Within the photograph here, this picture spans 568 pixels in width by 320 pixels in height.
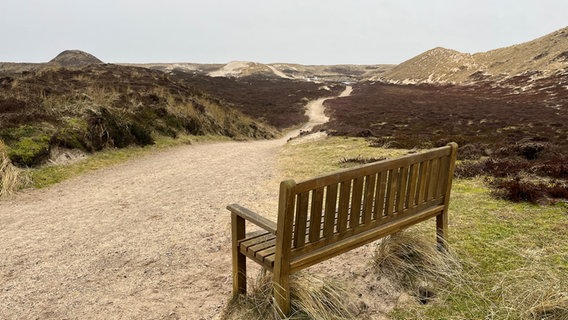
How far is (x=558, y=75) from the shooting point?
50375 mm

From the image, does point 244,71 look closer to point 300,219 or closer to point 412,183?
point 412,183

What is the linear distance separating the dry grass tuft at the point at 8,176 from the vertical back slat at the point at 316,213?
28.6 ft

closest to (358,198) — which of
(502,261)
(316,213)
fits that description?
(316,213)

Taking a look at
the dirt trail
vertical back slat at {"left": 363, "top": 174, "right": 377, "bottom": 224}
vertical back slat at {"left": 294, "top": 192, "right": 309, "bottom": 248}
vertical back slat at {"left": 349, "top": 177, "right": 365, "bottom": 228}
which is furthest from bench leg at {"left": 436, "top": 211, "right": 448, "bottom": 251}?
the dirt trail

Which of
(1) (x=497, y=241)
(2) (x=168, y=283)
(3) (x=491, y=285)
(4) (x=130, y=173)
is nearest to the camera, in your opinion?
(3) (x=491, y=285)

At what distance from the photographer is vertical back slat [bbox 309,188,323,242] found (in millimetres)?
3430

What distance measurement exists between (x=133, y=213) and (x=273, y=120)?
27.6 meters

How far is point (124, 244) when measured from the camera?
6.40 m

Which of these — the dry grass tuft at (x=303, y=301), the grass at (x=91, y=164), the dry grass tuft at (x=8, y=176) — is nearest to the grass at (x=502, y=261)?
the dry grass tuft at (x=303, y=301)

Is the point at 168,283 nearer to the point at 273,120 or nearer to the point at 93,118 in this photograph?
the point at 93,118

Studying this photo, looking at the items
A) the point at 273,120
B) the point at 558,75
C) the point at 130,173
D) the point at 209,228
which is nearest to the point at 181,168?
the point at 130,173

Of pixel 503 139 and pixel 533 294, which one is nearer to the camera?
pixel 533 294

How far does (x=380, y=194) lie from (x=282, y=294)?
4.82 ft

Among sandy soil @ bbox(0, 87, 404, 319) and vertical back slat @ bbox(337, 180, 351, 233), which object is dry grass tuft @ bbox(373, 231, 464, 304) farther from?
vertical back slat @ bbox(337, 180, 351, 233)
